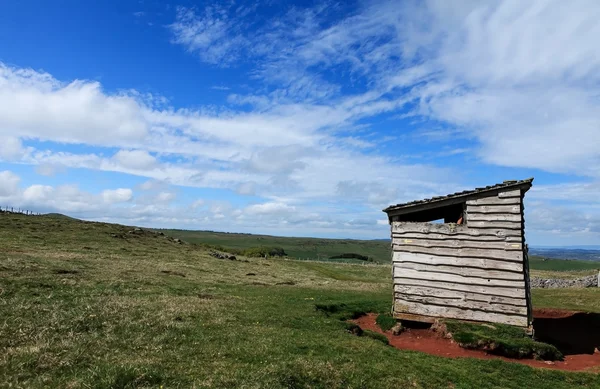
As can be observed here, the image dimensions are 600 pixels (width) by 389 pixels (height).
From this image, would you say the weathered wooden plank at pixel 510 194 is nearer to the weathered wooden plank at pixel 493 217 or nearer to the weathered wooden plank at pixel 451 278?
the weathered wooden plank at pixel 493 217

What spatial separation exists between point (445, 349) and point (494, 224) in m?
6.43

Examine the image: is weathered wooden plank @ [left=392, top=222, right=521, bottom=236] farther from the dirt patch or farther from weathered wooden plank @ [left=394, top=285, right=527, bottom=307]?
the dirt patch

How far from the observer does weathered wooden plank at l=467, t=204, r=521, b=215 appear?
1888cm

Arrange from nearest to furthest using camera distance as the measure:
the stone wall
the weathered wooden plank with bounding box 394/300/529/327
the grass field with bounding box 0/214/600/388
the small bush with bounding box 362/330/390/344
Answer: the grass field with bounding box 0/214/600/388 → the small bush with bounding box 362/330/390/344 → the weathered wooden plank with bounding box 394/300/529/327 → the stone wall

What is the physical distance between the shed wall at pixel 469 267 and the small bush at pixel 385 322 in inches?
20.8

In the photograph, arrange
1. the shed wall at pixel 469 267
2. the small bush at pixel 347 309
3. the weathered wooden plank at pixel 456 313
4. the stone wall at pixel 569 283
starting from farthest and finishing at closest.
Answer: the stone wall at pixel 569 283
the small bush at pixel 347 309
the shed wall at pixel 469 267
the weathered wooden plank at pixel 456 313

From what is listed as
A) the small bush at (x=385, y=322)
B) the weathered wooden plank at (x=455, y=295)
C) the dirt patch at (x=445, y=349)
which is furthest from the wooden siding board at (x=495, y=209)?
the small bush at (x=385, y=322)

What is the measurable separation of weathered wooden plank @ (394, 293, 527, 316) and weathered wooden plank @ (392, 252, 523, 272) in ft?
5.73

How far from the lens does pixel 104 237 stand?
175 ft

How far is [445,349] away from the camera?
1717 cm

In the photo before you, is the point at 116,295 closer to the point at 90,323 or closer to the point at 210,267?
the point at 90,323

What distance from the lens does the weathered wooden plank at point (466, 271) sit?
18750 mm

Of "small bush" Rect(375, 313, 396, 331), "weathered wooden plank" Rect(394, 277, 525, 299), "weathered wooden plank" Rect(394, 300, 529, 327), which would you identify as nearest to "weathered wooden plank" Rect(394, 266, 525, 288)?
"weathered wooden plank" Rect(394, 277, 525, 299)

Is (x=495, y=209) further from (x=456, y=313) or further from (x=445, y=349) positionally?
(x=445, y=349)
